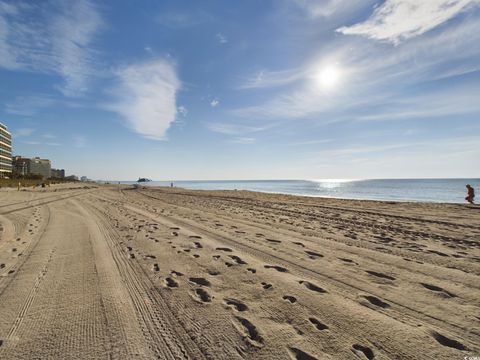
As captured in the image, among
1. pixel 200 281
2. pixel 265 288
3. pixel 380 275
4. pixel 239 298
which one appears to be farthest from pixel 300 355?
pixel 380 275

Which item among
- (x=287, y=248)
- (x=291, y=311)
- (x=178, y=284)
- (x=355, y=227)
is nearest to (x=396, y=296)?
(x=291, y=311)

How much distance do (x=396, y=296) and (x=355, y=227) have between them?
225 inches

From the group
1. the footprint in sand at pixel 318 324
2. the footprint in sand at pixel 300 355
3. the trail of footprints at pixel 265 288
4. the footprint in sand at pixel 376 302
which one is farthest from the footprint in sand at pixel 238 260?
the footprint in sand at pixel 300 355

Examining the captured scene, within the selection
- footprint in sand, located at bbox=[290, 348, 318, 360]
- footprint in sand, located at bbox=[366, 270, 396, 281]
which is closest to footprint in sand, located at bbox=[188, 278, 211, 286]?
footprint in sand, located at bbox=[290, 348, 318, 360]

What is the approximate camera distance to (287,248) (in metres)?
5.94

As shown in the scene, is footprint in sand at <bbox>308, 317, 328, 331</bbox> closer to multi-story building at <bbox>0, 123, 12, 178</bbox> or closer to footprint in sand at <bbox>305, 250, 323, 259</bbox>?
footprint in sand at <bbox>305, 250, 323, 259</bbox>

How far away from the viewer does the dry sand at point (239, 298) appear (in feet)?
8.04

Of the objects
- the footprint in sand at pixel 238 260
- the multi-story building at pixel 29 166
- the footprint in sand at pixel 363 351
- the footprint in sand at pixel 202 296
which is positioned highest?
the multi-story building at pixel 29 166

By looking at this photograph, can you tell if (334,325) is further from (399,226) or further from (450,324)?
(399,226)

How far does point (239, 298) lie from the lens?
347 cm

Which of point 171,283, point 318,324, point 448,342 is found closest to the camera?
point 448,342

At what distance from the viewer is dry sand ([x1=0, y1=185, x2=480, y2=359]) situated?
96.5 inches

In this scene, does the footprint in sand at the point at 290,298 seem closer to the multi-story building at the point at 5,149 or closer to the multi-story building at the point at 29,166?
the multi-story building at the point at 5,149

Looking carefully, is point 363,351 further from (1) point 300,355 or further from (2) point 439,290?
(2) point 439,290
